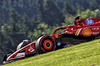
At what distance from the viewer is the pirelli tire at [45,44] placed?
9758 mm

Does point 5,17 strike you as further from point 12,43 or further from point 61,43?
point 61,43

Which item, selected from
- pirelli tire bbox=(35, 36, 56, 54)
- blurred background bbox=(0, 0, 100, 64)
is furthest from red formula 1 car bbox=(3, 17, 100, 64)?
blurred background bbox=(0, 0, 100, 64)

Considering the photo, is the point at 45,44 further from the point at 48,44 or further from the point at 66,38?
the point at 66,38

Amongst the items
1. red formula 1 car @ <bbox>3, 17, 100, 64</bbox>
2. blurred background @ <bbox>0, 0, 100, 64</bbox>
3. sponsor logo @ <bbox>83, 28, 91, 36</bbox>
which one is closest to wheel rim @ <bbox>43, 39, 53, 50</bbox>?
red formula 1 car @ <bbox>3, 17, 100, 64</bbox>

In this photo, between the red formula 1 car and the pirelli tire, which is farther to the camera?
the red formula 1 car

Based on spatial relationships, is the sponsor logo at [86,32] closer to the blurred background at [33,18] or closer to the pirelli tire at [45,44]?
the pirelli tire at [45,44]

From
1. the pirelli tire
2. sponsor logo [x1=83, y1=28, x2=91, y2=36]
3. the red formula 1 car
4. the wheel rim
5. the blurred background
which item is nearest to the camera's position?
the pirelli tire

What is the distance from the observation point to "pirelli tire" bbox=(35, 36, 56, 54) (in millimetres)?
9758

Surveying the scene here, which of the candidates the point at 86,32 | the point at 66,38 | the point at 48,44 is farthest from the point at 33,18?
the point at 48,44

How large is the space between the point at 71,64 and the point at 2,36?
75185 mm

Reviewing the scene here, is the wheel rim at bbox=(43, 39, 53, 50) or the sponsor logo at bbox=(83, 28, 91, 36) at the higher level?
the sponsor logo at bbox=(83, 28, 91, 36)

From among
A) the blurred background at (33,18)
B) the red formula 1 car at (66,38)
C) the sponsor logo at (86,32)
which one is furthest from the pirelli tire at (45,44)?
the blurred background at (33,18)

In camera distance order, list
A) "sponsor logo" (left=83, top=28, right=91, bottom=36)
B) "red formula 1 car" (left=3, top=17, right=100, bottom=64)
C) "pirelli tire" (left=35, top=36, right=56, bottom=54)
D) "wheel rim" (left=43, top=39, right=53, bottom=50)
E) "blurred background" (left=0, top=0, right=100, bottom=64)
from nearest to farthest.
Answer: "pirelli tire" (left=35, top=36, right=56, bottom=54) → "wheel rim" (left=43, top=39, right=53, bottom=50) → "red formula 1 car" (left=3, top=17, right=100, bottom=64) → "sponsor logo" (left=83, top=28, right=91, bottom=36) → "blurred background" (left=0, top=0, right=100, bottom=64)

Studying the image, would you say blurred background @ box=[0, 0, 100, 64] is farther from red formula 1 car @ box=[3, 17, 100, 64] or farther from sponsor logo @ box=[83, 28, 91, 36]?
sponsor logo @ box=[83, 28, 91, 36]
